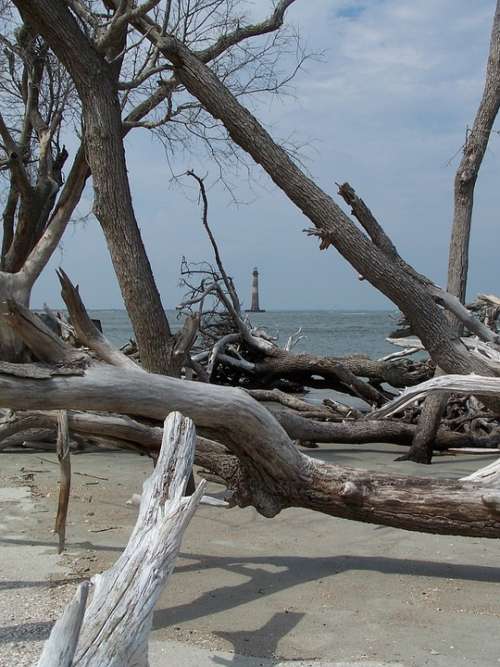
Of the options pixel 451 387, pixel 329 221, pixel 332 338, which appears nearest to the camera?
pixel 451 387

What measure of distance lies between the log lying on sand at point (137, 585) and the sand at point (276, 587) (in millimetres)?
555

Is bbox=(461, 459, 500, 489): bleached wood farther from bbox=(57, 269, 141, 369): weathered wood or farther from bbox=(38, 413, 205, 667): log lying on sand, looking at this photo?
bbox=(57, 269, 141, 369): weathered wood

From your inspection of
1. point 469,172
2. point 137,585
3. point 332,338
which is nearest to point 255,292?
point 332,338

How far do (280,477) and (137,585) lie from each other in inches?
69.9

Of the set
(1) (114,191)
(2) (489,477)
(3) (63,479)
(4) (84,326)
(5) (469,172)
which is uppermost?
(5) (469,172)

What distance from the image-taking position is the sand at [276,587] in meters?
3.52

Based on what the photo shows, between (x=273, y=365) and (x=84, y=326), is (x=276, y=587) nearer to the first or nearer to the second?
(x=84, y=326)

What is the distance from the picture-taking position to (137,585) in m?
2.87

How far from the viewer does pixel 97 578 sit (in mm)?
2908

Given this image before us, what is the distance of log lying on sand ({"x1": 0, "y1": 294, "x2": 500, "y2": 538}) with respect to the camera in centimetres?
418

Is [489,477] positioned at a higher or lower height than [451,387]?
lower

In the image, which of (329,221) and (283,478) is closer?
(283,478)

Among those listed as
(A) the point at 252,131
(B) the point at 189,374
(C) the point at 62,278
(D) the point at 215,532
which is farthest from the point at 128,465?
(C) the point at 62,278

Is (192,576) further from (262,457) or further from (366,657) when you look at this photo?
(366,657)
